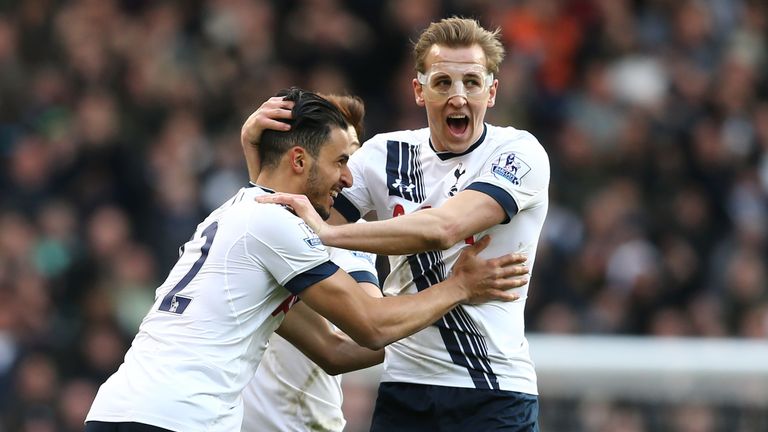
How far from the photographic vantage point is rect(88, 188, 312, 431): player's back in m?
5.65

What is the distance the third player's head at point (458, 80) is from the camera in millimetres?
6368

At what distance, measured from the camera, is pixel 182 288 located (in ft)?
19.1

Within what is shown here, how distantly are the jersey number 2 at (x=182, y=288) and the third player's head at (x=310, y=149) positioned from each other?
41cm

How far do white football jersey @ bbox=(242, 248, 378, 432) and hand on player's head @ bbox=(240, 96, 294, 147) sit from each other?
2.48 feet

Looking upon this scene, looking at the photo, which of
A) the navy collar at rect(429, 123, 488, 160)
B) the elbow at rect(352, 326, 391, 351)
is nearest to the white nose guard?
the navy collar at rect(429, 123, 488, 160)

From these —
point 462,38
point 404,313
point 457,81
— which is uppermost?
point 462,38

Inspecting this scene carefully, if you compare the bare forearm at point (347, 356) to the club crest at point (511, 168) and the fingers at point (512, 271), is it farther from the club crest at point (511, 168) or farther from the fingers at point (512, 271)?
the club crest at point (511, 168)

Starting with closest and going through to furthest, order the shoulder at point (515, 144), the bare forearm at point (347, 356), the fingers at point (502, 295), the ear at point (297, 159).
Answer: the ear at point (297, 159) < the fingers at point (502, 295) < the shoulder at point (515, 144) < the bare forearm at point (347, 356)

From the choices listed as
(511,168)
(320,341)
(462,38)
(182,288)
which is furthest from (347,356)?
(462,38)

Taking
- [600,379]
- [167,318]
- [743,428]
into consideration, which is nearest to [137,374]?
[167,318]

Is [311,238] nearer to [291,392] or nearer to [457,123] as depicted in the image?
[457,123]

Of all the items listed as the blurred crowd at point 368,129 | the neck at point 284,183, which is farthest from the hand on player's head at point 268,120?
the blurred crowd at point 368,129

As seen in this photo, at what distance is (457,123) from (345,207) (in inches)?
27.3

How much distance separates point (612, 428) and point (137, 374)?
17.0 feet
